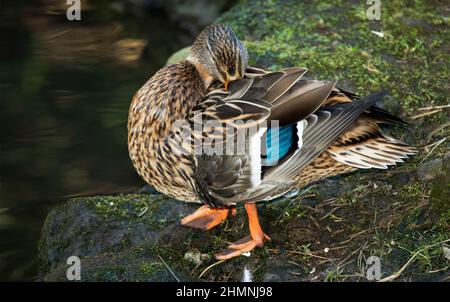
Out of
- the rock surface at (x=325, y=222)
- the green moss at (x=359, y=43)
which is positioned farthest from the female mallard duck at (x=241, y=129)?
the green moss at (x=359, y=43)

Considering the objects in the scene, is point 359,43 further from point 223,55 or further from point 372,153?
point 223,55

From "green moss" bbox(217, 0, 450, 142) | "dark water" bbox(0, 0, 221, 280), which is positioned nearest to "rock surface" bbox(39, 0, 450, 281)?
"green moss" bbox(217, 0, 450, 142)

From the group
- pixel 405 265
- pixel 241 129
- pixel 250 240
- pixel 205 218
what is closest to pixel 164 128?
pixel 241 129

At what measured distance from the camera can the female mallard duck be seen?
438 centimetres

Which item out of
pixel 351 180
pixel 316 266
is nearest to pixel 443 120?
pixel 351 180

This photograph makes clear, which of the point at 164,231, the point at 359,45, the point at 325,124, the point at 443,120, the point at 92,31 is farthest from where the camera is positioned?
the point at 92,31

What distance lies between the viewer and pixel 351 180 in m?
5.18

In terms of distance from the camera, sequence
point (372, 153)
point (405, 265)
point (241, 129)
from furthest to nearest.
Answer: point (372, 153) < point (241, 129) < point (405, 265)

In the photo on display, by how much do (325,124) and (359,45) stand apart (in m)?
2.44

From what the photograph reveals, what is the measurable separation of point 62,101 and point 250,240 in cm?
348

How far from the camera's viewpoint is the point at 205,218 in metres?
4.84
